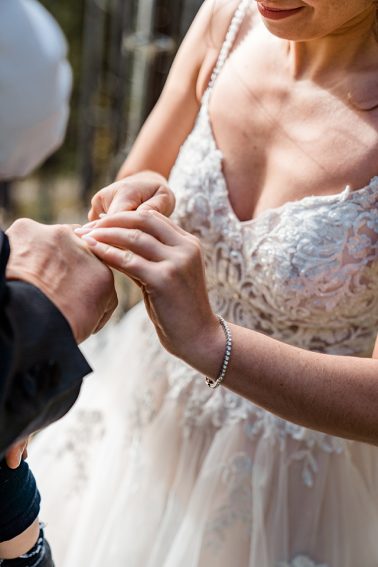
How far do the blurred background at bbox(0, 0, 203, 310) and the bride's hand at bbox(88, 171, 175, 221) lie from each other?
1772mm

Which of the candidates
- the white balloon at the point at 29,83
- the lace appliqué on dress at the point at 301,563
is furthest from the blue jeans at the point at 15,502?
the white balloon at the point at 29,83

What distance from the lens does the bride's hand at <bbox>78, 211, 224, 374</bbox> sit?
3.55 ft

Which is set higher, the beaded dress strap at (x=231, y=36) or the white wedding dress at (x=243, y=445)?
the beaded dress strap at (x=231, y=36)

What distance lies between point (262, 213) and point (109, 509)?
659 millimetres

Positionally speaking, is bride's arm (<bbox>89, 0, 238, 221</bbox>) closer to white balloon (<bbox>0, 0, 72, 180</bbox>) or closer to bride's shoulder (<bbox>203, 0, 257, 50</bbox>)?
bride's shoulder (<bbox>203, 0, 257, 50</bbox>)

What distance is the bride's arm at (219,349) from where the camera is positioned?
109 cm

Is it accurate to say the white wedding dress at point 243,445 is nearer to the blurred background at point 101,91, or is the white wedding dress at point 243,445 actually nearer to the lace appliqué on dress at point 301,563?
the lace appliqué on dress at point 301,563

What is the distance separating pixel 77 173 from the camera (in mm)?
5043

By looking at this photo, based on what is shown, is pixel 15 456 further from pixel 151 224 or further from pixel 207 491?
pixel 207 491

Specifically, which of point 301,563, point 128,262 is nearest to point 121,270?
point 128,262

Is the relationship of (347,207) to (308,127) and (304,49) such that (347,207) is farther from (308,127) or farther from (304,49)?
(304,49)

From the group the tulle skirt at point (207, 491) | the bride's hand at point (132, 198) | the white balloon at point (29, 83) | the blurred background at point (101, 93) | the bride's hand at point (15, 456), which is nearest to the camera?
the bride's hand at point (15, 456)

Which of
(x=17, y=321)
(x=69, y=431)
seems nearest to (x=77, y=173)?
(x=69, y=431)

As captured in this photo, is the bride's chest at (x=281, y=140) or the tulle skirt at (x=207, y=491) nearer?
the bride's chest at (x=281, y=140)
